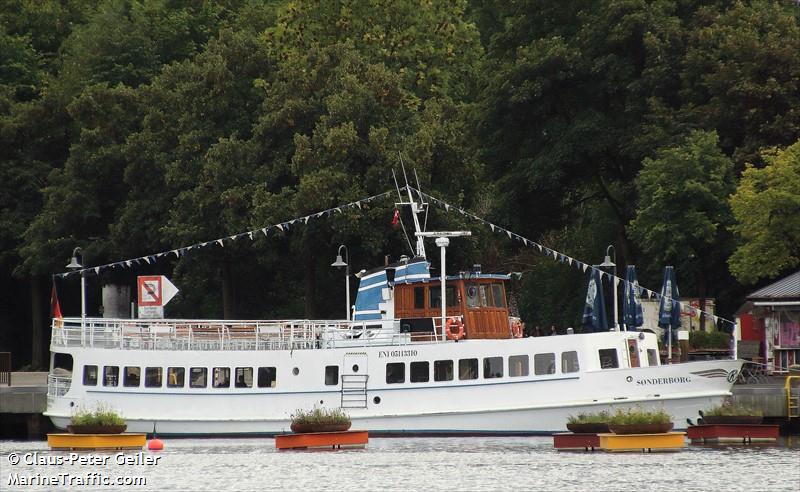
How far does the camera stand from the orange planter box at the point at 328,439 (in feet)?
154

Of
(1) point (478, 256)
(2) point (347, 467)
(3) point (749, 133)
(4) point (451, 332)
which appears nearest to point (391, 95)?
(1) point (478, 256)

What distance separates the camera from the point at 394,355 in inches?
2111

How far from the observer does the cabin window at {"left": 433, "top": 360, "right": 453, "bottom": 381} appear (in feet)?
175

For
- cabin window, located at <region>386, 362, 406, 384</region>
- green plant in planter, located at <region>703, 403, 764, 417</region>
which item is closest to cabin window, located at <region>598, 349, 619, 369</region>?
green plant in planter, located at <region>703, 403, 764, 417</region>

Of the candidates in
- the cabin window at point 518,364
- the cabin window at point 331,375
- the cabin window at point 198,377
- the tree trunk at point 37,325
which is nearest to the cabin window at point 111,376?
the cabin window at point 198,377

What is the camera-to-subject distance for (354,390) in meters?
54.0

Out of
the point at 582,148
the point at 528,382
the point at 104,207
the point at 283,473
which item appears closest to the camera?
the point at 283,473

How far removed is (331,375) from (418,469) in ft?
40.4

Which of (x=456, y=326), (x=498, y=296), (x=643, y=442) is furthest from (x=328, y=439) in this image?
(x=498, y=296)

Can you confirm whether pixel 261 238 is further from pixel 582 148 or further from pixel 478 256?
pixel 582 148

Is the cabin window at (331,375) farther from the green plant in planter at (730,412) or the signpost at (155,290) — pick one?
the green plant in planter at (730,412)

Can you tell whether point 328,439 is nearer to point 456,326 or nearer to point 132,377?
point 456,326

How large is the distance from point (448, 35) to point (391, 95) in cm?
1159

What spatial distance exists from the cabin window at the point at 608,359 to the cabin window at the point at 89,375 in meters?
16.8
